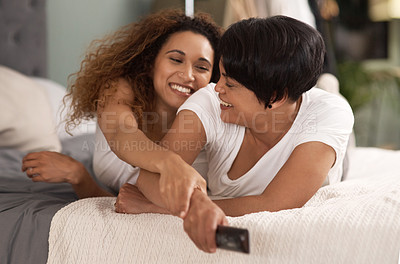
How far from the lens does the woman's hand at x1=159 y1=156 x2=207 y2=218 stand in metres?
Result: 0.87

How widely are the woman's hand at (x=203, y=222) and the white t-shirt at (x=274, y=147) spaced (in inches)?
16.9

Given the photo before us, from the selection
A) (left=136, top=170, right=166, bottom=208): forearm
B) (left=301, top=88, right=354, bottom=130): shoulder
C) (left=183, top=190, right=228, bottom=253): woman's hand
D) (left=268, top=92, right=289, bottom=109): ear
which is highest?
(left=268, top=92, right=289, bottom=109): ear

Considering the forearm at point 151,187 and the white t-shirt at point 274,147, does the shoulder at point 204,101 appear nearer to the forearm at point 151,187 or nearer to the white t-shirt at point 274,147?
the white t-shirt at point 274,147

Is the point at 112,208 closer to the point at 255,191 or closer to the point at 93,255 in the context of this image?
the point at 93,255

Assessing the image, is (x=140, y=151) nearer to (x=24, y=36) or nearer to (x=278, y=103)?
(x=278, y=103)

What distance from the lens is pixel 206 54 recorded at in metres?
1.50

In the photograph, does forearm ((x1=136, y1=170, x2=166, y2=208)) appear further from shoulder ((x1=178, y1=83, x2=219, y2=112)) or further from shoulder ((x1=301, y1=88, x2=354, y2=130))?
shoulder ((x1=301, y1=88, x2=354, y2=130))

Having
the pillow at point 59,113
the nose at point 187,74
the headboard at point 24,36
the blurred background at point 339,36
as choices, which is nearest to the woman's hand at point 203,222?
the nose at point 187,74

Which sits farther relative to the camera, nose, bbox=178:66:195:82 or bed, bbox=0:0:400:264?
nose, bbox=178:66:195:82

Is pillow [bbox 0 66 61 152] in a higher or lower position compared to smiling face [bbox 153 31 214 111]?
lower

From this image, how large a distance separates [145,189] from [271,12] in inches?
56.2

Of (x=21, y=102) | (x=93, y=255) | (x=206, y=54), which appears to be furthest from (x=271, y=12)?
(x=93, y=255)

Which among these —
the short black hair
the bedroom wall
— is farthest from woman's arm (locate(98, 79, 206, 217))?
the bedroom wall

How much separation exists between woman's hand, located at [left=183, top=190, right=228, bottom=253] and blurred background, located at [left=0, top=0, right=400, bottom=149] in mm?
1686
